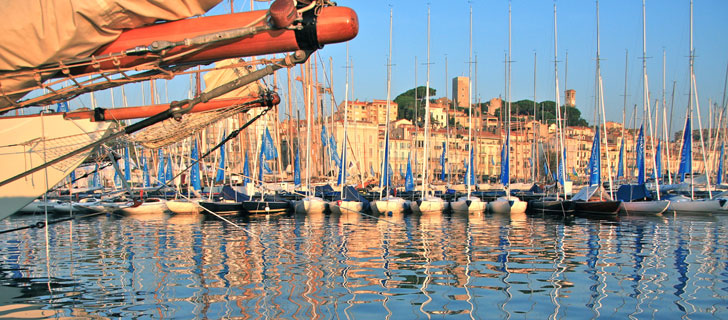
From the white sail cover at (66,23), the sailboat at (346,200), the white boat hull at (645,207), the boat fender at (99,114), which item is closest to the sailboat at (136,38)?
the white sail cover at (66,23)

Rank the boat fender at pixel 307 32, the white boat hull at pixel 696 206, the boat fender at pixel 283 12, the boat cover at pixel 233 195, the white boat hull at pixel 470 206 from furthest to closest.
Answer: the boat cover at pixel 233 195 → the white boat hull at pixel 470 206 → the white boat hull at pixel 696 206 → the boat fender at pixel 307 32 → the boat fender at pixel 283 12

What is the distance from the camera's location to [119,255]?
19531 mm

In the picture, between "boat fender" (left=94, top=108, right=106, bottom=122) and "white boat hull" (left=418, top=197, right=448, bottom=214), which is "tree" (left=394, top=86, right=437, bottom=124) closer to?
"white boat hull" (left=418, top=197, right=448, bottom=214)

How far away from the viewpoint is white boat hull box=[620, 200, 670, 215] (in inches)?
1583

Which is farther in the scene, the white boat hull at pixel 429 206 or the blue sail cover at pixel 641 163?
the blue sail cover at pixel 641 163

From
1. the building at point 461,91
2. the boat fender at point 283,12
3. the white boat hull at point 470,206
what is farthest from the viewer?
the building at point 461,91

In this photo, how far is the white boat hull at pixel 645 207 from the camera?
40.2m

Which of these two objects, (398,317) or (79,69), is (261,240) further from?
(79,69)

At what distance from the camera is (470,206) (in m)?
Result: 43.4

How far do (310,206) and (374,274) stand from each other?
2804cm

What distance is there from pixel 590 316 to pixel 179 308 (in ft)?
24.0

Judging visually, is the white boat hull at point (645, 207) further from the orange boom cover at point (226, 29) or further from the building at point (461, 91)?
the building at point (461, 91)

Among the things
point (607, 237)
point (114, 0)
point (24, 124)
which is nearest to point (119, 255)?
point (24, 124)

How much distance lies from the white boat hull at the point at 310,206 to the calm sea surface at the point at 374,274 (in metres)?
15.5
